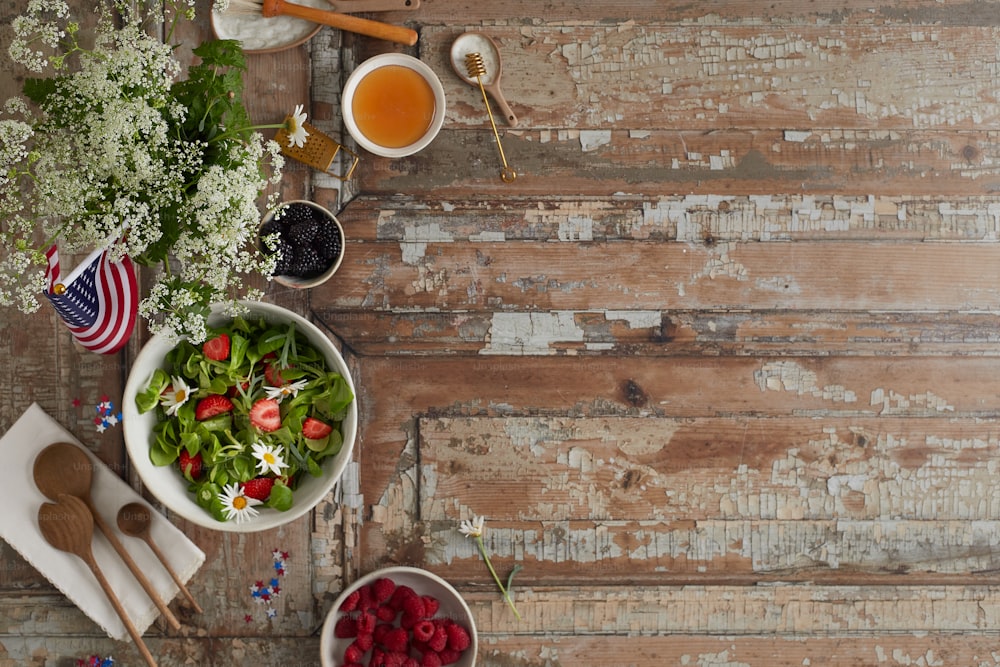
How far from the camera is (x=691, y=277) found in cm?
150

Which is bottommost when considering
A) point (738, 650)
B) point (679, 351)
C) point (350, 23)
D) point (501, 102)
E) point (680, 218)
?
point (738, 650)

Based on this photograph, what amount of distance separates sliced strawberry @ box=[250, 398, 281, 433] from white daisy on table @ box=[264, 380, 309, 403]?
10mm

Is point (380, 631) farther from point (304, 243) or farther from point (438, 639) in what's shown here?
point (304, 243)

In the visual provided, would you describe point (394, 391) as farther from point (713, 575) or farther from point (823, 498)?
point (823, 498)

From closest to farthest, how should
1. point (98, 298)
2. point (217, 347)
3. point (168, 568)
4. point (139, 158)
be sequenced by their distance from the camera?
point (139, 158) → point (98, 298) → point (217, 347) → point (168, 568)

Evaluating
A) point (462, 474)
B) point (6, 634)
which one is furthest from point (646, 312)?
point (6, 634)

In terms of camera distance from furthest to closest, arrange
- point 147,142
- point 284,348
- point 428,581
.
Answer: point 428,581, point 284,348, point 147,142

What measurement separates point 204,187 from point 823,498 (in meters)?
1.26

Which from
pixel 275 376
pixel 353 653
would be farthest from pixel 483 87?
pixel 353 653

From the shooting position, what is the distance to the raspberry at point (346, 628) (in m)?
1.41

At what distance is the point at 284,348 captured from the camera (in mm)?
1321

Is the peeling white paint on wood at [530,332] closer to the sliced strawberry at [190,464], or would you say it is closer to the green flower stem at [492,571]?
the green flower stem at [492,571]

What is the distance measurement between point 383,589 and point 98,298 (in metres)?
0.71

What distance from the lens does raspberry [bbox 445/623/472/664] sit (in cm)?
139
